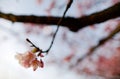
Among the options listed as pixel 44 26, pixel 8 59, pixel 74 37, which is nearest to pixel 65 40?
pixel 74 37

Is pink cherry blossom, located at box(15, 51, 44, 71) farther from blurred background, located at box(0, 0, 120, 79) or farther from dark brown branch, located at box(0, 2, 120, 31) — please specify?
dark brown branch, located at box(0, 2, 120, 31)

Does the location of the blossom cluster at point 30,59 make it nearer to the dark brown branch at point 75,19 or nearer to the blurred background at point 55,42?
the blurred background at point 55,42

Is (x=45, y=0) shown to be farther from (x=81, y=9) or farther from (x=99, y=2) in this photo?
(x=99, y=2)

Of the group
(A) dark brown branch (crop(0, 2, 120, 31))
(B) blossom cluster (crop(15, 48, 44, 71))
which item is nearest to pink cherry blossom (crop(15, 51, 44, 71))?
(B) blossom cluster (crop(15, 48, 44, 71))

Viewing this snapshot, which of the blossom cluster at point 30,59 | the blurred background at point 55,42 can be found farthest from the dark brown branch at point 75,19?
the blossom cluster at point 30,59

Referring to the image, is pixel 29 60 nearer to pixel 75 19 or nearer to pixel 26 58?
pixel 26 58
